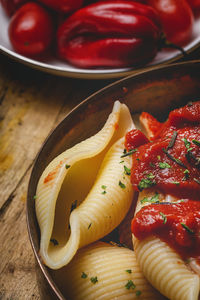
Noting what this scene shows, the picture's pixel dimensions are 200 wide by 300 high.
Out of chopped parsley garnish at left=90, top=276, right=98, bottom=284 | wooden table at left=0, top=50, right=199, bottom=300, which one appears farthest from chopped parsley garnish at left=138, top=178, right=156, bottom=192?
wooden table at left=0, top=50, right=199, bottom=300

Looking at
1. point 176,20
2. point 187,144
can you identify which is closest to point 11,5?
point 176,20

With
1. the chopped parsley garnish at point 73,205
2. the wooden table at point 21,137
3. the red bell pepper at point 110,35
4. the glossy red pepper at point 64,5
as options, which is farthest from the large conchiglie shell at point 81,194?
the glossy red pepper at point 64,5

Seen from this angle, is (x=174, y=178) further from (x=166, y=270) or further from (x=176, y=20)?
(x=176, y=20)

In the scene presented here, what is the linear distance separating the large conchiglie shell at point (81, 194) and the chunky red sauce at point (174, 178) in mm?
90

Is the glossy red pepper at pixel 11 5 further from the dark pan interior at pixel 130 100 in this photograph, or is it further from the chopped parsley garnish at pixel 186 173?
the chopped parsley garnish at pixel 186 173

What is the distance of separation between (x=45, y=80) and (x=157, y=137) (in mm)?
991

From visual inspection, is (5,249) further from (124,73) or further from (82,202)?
(124,73)

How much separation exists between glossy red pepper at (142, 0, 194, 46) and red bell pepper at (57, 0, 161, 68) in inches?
2.3

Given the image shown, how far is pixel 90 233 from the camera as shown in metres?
1.16

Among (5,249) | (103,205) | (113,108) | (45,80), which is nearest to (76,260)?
(103,205)

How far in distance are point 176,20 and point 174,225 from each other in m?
1.42

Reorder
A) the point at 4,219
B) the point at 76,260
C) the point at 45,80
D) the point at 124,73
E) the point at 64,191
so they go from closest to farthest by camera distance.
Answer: the point at 76,260 → the point at 64,191 → the point at 4,219 → the point at 124,73 → the point at 45,80

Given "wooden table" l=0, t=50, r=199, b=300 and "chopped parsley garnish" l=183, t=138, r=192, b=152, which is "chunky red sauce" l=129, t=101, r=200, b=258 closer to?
"chopped parsley garnish" l=183, t=138, r=192, b=152

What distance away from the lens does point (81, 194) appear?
52.3 inches
